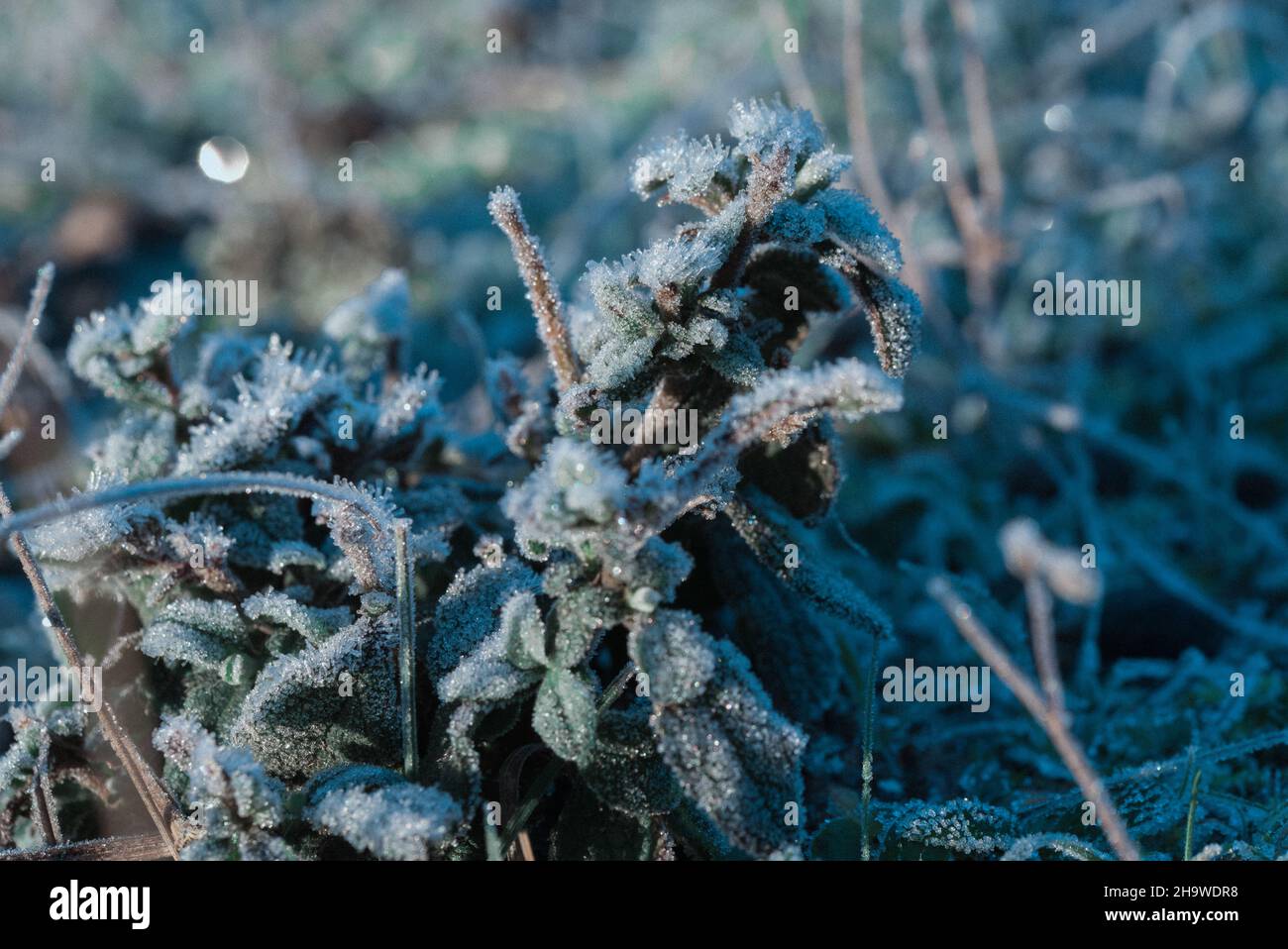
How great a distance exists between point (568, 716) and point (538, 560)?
0.18 meters

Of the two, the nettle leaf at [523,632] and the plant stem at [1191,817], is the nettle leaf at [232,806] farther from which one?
the plant stem at [1191,817]

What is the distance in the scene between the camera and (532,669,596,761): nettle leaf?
93cm

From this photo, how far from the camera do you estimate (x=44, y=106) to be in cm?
298

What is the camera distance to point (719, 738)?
92 cm

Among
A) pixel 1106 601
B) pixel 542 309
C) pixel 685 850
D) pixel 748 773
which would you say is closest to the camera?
pixel 748 773

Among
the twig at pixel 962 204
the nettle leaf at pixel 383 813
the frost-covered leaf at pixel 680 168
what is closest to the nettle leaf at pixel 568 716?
the nettle leaf at pixel 383 813

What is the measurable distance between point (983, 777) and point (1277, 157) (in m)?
1.78

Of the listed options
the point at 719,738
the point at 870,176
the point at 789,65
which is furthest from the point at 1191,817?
the point at 789,65

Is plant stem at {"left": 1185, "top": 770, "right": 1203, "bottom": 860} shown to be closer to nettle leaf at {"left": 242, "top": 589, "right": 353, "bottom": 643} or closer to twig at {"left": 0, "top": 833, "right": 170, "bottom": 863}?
nettle leaf at {"left": 242, "top": 589, "right": 353, "bottom": 643}

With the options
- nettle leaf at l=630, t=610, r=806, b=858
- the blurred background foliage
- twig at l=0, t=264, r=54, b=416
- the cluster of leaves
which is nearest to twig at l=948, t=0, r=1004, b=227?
the blurred background foliage

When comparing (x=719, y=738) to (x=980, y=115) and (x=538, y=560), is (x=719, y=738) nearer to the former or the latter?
(x=538, y=560)

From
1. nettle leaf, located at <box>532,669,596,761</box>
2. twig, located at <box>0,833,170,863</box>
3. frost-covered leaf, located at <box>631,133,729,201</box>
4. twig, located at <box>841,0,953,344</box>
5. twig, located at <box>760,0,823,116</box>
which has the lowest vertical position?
twig, located at <box>0,833,170,863</box>
